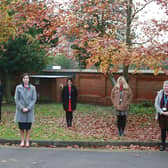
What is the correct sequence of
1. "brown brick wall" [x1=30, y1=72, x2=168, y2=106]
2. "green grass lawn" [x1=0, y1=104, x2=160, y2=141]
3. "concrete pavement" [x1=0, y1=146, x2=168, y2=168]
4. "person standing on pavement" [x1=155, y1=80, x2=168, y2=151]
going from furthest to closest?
"brown brick wall" [x1=30, y1=72, x2=168, y2=106], "green grass lawn" [x1=0, y1=104, x2=160, y2=141], "person standing on pavement" [x1=155, y1=80, x2=168, y2=151], "concrete pavement" [x1=0, y1=146, x2=168, y2=168]

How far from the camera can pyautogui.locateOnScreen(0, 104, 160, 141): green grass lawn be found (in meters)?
9.30

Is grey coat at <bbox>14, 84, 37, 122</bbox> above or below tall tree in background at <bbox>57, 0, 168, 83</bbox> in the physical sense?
below

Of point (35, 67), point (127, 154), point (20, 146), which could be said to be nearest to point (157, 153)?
point (127, 154)

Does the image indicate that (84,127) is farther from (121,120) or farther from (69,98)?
(121,120)

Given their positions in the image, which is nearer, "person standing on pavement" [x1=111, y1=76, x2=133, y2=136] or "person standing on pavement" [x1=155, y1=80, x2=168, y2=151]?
"person standing on pavement" [x1=155, y1=80, x2=168, y2=151]

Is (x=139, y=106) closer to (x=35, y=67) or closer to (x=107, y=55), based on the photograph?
(x=35, y=67)

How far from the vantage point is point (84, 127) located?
11.4 meters

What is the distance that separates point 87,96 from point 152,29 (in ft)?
36.3

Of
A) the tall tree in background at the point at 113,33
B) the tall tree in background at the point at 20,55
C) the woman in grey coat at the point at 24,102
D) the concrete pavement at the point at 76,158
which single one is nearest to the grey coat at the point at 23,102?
the woman in grey coat at the point at 24,102

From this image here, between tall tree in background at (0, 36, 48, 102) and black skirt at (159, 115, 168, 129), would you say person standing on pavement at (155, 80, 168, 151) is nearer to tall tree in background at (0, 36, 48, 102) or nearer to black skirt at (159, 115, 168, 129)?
black skirt at (159, 115, 168, 129)

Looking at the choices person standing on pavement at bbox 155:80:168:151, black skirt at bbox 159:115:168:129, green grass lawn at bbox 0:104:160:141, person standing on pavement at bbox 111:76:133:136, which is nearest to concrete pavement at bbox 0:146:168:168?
person standing on pavement at bbox 155:80:168:151

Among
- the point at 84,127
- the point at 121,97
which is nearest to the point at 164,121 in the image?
the point at 121,97

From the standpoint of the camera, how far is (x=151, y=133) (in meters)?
10.1

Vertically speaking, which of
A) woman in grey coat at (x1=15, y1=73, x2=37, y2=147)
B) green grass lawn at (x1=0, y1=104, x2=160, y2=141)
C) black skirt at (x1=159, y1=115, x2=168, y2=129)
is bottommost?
green grass lawn at (x1=0, y1=104, x2=160, y2=141)
